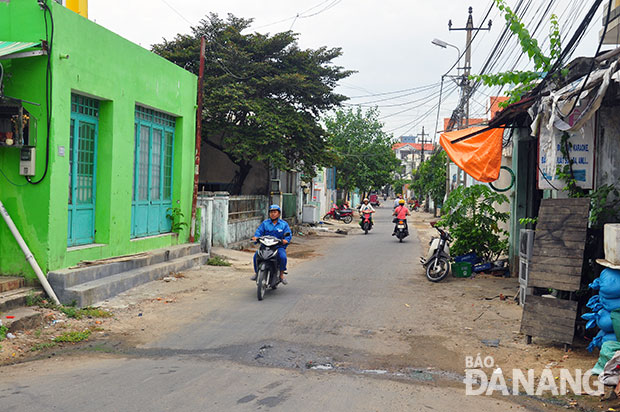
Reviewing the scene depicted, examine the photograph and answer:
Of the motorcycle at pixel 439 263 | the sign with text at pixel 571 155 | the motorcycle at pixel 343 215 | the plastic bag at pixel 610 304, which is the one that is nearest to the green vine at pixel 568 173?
the sign with text at pixel 571 155

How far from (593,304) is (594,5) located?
338 centimetres

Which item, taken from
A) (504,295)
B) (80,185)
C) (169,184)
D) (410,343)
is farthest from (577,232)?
(169,184)

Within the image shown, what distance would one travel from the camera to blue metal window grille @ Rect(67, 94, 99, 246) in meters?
9.30

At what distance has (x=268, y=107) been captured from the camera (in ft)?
63.9

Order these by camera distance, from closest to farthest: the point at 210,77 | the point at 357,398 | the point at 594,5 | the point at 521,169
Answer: the point at 357,398 < the point at 594,5 < the point at 521,169 < the point at 210,77

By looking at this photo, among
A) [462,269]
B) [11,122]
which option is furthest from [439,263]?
[11,122]

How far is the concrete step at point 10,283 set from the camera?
7.57m

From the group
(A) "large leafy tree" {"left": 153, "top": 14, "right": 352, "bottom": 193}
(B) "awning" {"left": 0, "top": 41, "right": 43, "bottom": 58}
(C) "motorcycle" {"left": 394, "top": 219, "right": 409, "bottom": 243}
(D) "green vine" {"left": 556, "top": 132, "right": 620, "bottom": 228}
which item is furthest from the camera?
(C) "motorcycle" {"left": 394, "top": 219, "right": 409, "bottom": 243}

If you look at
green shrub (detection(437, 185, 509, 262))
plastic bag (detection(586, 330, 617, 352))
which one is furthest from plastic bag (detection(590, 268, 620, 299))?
green shrub (detection(437, 185, 509, 262))

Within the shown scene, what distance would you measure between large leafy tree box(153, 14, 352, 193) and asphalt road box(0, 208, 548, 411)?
1038 centimetres

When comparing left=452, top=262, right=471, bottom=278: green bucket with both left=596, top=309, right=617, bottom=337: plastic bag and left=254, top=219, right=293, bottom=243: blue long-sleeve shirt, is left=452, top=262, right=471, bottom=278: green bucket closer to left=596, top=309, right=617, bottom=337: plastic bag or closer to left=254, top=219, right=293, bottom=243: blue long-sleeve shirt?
left=254, top=219, right=293, bottom=243: blue long-sleeve shirt

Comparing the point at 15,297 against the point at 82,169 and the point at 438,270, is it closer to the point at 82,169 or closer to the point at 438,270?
the point at 82,169

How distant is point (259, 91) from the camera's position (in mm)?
20078

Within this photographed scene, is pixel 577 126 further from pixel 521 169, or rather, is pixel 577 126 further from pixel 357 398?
pixel 521 169
